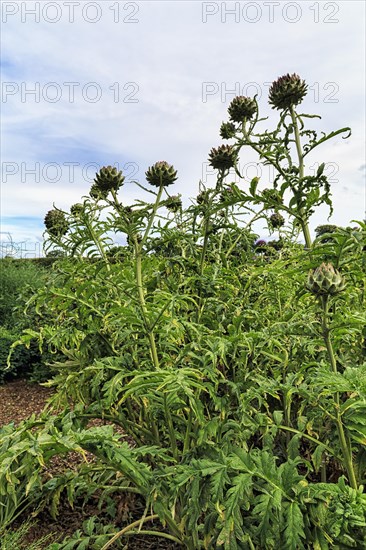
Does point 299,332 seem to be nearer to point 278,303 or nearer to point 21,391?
point 278,303

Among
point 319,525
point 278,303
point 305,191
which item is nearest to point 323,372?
point 319,525

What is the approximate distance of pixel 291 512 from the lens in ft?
3.66

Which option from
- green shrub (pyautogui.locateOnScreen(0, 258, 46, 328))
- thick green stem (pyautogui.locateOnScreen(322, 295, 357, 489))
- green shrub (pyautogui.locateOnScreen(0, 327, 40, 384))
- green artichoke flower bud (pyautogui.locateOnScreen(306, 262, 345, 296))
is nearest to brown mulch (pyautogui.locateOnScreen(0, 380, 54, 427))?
green shrub (pyautogui.locateOnScreen(0, 327, 40, 384))

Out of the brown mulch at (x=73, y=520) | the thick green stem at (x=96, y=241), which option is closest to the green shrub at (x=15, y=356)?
the brown mulch at (x=73, y=520)

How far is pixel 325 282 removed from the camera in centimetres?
117

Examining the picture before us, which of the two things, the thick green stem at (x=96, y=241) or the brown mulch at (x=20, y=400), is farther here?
the brown mulch at (x=20, y=400)

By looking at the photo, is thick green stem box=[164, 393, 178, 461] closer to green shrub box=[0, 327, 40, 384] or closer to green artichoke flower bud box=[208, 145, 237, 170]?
green artichoke flower bud box=[208, 145, 237, 170]

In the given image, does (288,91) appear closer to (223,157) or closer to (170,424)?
(223,157)

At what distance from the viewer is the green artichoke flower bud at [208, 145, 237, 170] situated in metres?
2.01

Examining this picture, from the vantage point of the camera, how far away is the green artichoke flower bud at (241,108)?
232 centimetres

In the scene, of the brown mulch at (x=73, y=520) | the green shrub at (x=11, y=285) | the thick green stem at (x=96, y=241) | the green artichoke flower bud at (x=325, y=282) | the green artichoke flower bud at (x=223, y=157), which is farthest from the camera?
the green shrub at (x=11, y=285)

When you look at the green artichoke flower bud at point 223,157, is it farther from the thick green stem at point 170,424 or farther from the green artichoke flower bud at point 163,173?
the thick green stem at point 170,424

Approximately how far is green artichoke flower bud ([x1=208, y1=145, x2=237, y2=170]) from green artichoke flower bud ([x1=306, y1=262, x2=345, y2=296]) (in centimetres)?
95

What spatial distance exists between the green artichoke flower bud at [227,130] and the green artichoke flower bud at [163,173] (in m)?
0.50
